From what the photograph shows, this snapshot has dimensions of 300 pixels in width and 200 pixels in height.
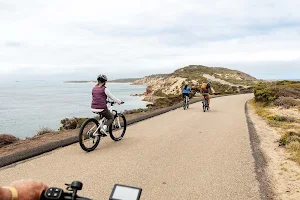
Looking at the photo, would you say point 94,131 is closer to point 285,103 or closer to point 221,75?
point 285,103

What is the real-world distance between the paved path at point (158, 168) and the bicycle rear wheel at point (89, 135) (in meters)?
0.22

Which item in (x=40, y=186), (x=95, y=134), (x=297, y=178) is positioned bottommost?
(x=297, y=178)

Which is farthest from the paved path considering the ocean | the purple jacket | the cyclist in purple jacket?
the ocean

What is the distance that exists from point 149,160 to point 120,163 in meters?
0.80

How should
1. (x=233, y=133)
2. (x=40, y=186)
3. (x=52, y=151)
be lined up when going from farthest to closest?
(x=233, y=133) → (x=52, y=151) → (x=40, y=186)

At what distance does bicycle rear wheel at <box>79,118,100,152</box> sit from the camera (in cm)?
793

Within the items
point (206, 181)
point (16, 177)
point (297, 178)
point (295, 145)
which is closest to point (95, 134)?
point (16, 177)

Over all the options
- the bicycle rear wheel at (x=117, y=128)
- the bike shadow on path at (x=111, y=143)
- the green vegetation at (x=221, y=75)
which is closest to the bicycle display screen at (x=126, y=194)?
the bike shadow on path at (x=111, y=143)

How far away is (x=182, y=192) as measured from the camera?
5.28 meters

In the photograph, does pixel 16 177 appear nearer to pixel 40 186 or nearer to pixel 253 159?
pixel 40 186

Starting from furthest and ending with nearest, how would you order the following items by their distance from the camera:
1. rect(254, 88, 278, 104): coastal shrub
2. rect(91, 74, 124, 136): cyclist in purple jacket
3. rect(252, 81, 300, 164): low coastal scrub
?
rect(254, 88, 278, 104): coastal shrub, rect(252, 81, 300, 164): low coastal scrub, rect(91, 74, 124, 136): cyclist in purple jacket

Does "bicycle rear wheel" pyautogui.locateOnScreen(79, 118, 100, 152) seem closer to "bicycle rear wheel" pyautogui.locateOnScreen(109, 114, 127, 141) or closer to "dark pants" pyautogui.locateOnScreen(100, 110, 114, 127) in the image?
"dark pants" pyautogui.locateOnScreen(100, 110, 114, 127)

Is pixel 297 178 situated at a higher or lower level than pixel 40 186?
lower

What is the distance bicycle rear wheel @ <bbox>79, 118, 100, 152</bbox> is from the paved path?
22 centimetres
